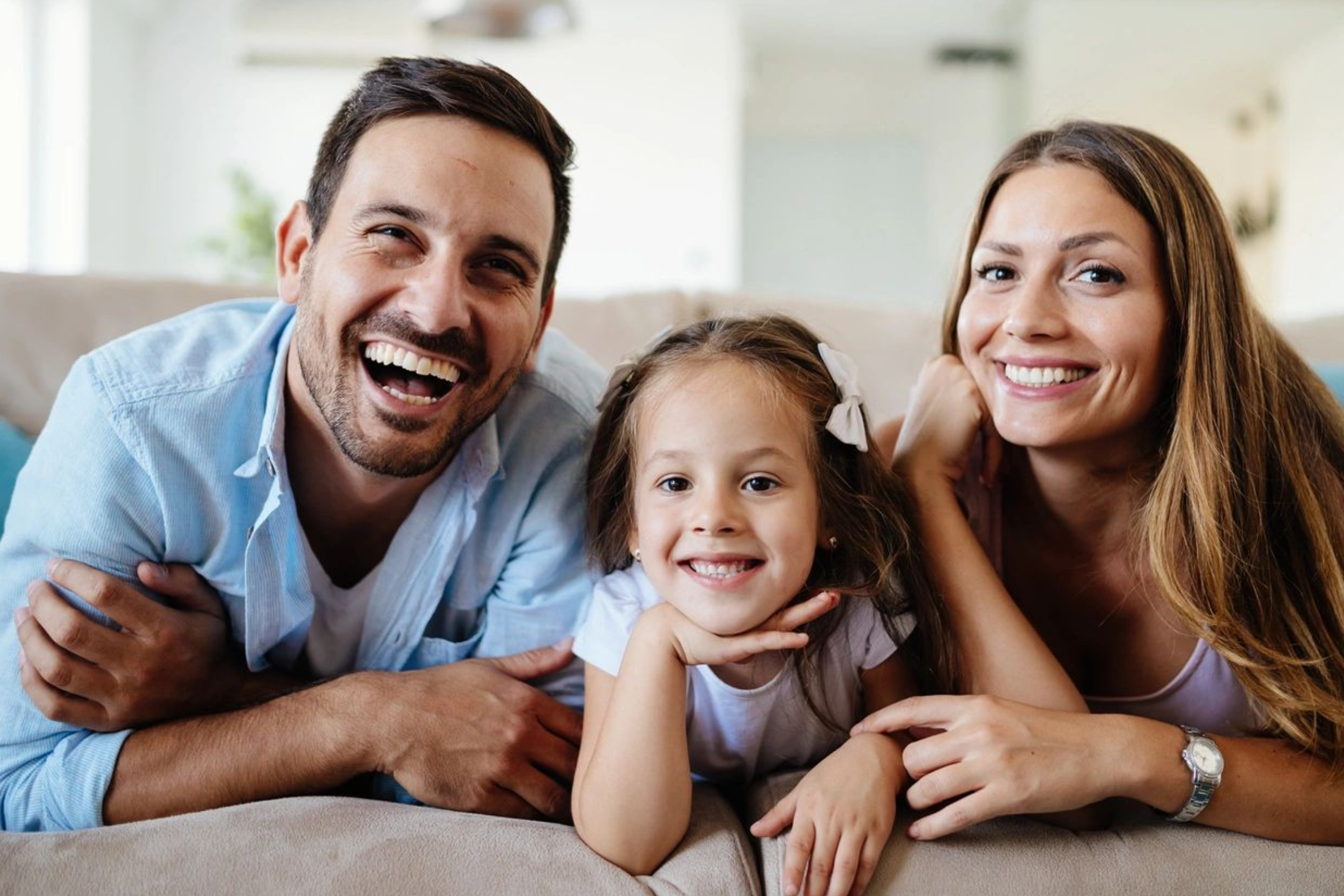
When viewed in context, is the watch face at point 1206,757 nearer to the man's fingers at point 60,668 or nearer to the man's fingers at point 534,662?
the man's fingers at point 534,662

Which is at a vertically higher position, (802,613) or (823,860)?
(802,613)

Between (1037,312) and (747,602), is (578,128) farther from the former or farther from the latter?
(747,602)

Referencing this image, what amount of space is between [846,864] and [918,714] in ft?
0.66

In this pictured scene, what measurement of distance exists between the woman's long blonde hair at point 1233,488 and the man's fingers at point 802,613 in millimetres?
420

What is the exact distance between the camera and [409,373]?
1.41 meters

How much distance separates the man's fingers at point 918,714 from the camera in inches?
47.5

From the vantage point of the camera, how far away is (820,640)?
52.6 inches

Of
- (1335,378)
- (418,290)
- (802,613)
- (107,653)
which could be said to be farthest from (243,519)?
(1335,378)

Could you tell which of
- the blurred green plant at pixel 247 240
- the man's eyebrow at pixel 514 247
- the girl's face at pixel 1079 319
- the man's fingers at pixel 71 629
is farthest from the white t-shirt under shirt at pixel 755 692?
the blurred green plant at pixel 247 240

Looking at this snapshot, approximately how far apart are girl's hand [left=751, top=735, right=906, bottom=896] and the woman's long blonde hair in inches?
16.7

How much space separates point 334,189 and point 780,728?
88 cm

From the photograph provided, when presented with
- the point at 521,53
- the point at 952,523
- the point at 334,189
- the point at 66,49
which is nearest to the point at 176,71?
the point at 66,49

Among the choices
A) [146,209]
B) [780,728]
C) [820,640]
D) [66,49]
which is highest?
[66,49]

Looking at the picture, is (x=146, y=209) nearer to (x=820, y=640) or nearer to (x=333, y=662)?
(x=333, y=662)
